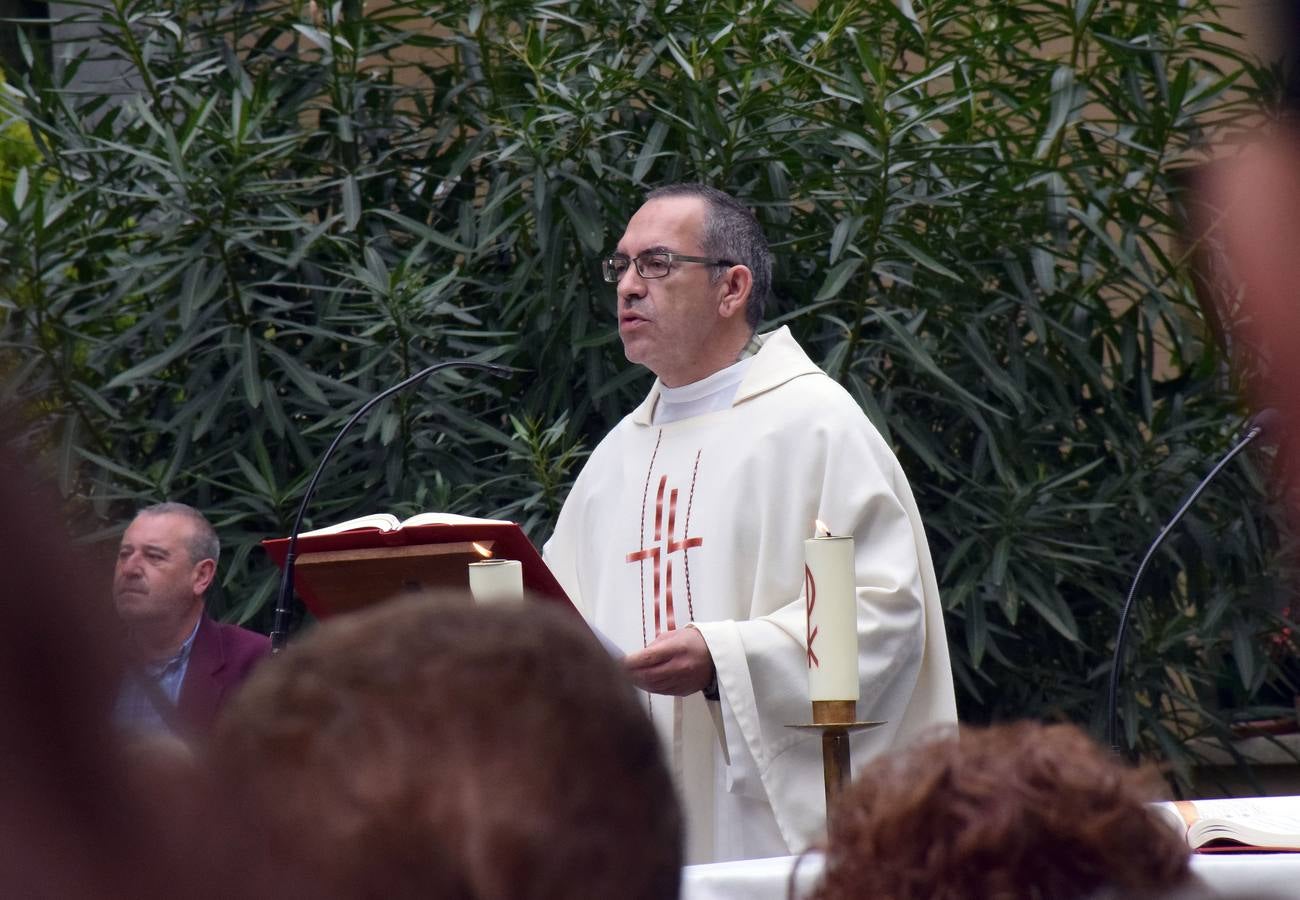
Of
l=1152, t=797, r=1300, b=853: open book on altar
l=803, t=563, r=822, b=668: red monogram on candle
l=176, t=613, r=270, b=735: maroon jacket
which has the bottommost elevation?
l=176, t=613, r=270, b=735: maroon jacket

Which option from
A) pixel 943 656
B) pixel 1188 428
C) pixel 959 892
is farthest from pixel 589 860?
pixel 1188 428

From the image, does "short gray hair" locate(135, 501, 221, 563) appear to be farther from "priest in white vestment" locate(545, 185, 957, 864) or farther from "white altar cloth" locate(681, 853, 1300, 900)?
"white altar cloth" locate(681, 853, 1300, 900)

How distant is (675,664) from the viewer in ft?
10.5

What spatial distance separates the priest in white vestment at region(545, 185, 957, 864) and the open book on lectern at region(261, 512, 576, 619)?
315 mm

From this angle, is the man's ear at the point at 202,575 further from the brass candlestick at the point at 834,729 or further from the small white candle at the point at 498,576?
the brass candlestick at the point at 834,729

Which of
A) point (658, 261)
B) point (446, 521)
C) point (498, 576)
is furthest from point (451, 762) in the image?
point (658, 261)

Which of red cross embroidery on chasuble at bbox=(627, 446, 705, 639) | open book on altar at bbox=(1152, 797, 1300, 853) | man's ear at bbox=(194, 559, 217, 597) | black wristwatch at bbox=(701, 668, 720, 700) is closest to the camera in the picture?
open book on altar at bbox=(1152, 797, 1300, 853)

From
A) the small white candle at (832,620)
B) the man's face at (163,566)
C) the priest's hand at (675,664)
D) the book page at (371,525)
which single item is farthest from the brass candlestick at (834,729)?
the man's face at (163,566)

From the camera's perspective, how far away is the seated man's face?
16.1 feet

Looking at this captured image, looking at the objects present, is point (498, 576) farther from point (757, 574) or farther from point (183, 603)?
point (183, 603)

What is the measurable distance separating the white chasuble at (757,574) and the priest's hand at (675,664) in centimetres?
3

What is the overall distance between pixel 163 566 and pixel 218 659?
40 centimetres

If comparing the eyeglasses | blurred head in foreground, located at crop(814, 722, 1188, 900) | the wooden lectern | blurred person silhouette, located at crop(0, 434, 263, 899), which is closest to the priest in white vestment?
the eyeglasses

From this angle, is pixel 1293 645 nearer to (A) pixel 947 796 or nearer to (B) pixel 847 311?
(B) pixel 847 311
